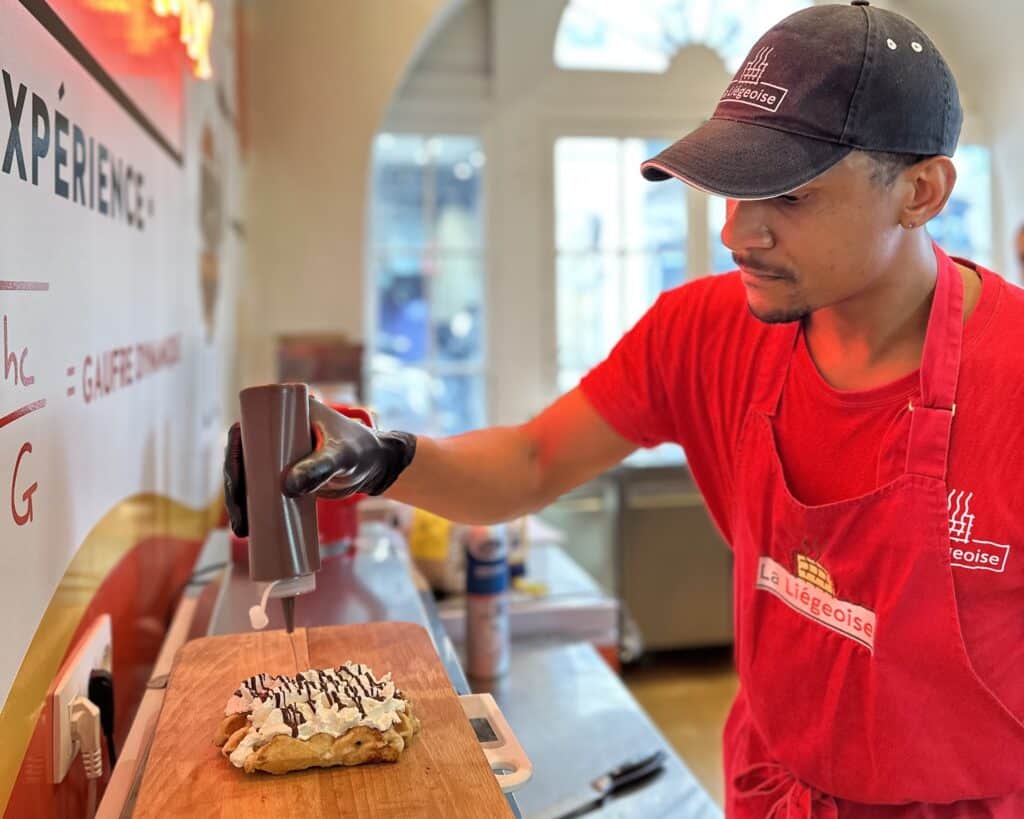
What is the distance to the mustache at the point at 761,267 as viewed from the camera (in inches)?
38.3

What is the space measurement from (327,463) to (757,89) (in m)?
0.57

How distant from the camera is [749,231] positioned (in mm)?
979

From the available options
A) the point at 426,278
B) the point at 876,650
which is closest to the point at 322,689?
the point at 876,650

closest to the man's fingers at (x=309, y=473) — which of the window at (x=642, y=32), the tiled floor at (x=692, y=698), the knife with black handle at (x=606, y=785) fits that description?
the knife with black handle at (x=606, y=785)

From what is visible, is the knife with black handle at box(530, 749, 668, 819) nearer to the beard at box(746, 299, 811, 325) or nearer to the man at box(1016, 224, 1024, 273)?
the beard at box(746, 299, 811, 325)

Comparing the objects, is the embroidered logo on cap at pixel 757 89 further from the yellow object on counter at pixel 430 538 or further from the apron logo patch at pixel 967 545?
the yellow object on counter at pixel 430 538

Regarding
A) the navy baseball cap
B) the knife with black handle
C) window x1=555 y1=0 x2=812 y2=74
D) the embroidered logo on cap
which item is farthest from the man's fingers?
window x1=555 y1=0 x2=812 y2=74

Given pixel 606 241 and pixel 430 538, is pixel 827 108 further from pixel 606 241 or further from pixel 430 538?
pixel 606 241

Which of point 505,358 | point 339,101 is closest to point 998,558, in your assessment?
point 339,101

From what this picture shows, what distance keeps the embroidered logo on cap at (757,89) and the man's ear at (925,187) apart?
148mm

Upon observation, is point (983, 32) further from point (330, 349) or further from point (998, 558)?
point (998, 558)

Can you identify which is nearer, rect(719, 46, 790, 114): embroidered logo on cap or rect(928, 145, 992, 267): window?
rect(719, 46, 790, 114): embroidered logo on cap

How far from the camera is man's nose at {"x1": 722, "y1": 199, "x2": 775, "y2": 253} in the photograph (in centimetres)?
98

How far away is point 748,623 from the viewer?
1.11 m
